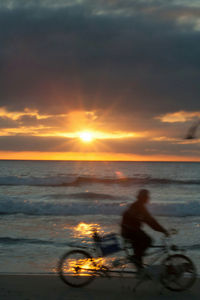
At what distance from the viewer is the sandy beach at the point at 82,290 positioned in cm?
543

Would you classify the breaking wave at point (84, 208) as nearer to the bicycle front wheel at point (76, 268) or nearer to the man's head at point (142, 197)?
the bicycle front wheel at point (76, 268)

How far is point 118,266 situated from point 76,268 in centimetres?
77

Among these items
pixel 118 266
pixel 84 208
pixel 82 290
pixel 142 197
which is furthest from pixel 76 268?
pixel 84 208

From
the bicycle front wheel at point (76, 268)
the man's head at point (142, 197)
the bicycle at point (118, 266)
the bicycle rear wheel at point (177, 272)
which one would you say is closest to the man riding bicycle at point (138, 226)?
the man's head at point (142, 197)

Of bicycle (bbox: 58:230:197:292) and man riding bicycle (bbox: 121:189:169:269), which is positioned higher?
man riding bicycle (bbox: 121:189:169:269)

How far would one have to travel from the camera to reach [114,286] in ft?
19.7

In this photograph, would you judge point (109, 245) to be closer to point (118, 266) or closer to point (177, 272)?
point (118, 266)

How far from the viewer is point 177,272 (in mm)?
5559

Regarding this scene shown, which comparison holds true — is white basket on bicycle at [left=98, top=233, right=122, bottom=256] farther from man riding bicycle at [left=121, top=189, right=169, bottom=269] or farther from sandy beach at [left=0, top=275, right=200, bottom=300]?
sandy beach at [left=0, top=275, right=200, bottom=300]

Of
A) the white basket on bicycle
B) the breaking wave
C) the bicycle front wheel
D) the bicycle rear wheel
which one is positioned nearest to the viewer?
the white basket on bicycle

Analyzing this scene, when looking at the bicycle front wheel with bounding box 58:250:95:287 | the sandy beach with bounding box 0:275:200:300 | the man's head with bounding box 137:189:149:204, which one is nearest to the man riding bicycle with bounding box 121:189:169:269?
the man's head with bounding box 137:189:149:204

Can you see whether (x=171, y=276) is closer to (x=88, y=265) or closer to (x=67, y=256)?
(x=88, y=265)

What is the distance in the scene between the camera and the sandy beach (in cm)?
543

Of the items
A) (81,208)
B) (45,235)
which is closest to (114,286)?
(45,235)
